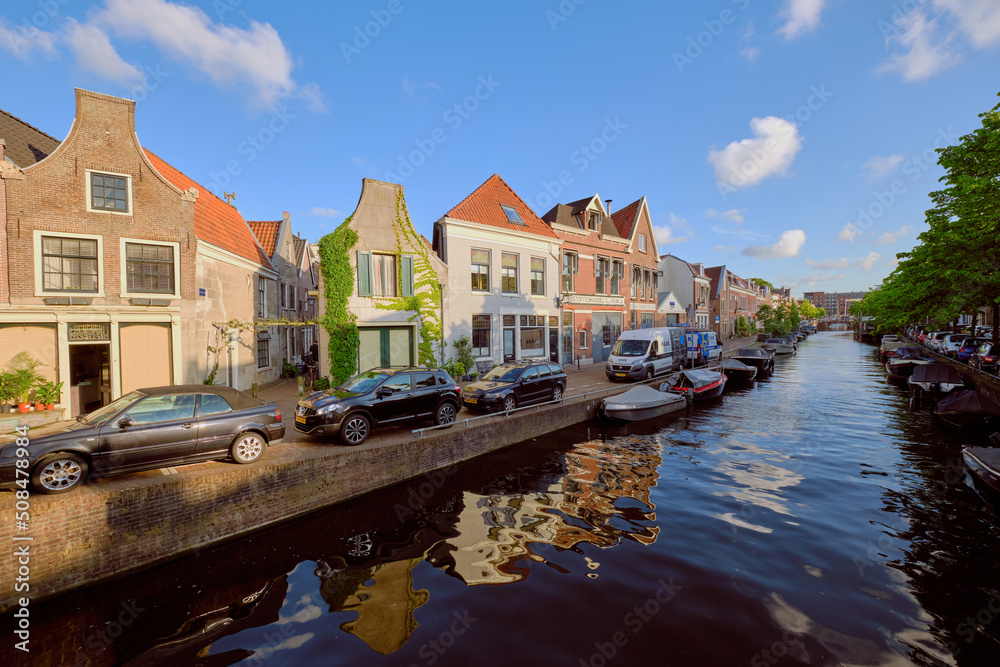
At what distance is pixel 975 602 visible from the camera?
20.3 feet

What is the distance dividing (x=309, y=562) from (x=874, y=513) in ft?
39.2

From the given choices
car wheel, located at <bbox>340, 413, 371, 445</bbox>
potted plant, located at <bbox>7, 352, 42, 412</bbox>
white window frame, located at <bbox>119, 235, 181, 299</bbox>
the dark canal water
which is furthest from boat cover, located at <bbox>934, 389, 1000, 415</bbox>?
potted plant, located at <bbox>7, 352, 42, 412</bbox>

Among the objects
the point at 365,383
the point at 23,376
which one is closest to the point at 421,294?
the point at 365,383

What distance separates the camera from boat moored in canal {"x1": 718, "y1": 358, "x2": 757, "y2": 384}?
27877 mm

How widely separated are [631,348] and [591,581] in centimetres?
1711

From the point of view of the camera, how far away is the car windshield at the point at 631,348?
22031mm

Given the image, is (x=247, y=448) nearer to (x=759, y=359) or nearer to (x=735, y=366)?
(x=735, y=366)

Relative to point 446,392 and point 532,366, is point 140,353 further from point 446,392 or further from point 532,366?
point 532,366

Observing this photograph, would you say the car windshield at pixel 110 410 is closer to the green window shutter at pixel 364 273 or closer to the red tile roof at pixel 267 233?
the green window shutter at pixel 364 273

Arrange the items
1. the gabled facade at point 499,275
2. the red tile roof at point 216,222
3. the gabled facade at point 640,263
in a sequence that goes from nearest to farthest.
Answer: the red tile roof at point 216,222 < the gabled facade at point 499,275 < the gabled facade at point 640,263

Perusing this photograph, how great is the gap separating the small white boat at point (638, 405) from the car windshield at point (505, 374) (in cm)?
427

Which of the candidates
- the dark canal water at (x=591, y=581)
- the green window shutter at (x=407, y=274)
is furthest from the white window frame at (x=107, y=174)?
the dark canal water at (x=591, y=581)

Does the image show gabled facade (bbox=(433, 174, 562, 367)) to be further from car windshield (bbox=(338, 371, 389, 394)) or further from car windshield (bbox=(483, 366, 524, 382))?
car windshield (bbox=(338, 371, 389, 394))

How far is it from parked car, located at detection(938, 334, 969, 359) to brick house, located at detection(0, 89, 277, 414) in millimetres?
45527
